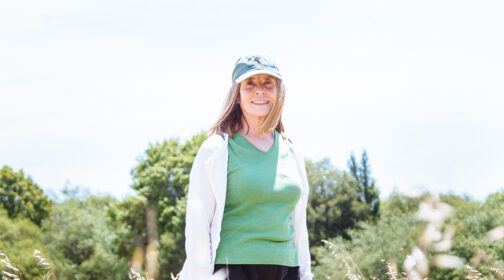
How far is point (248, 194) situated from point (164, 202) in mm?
31315

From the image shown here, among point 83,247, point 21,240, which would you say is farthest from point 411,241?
point 83,247

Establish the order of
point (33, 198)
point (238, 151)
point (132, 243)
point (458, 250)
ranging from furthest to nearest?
point (33, 198), point (132, 243), point (458, 250), point (238, 151)

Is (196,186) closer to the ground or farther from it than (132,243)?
closer to the ground

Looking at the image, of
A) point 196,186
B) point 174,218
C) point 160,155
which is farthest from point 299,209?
point 160,155

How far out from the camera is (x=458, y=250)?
27328 millimetres

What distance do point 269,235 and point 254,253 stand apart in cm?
14

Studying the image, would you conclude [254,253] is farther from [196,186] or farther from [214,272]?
[196,186]

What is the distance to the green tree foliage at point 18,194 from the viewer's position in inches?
1500

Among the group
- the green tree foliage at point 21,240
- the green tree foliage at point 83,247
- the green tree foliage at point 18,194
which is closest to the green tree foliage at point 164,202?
the green tree foliage at point 83,247

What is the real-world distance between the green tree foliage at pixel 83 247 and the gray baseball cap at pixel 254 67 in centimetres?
3625

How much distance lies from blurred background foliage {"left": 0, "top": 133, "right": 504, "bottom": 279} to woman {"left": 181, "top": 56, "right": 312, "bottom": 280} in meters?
24.8

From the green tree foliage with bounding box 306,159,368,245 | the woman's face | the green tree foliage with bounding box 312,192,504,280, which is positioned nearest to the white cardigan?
the woman's face

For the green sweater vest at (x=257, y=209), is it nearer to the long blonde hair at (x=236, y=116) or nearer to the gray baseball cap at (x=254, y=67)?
the long blonde hair at (x=236, y=116)

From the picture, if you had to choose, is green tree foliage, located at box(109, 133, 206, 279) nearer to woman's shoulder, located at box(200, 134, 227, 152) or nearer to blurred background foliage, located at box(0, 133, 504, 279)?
blurred background foliage, located at box(0, 133, 504, 279)
